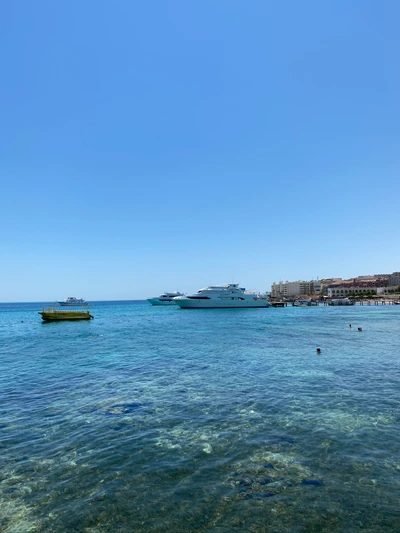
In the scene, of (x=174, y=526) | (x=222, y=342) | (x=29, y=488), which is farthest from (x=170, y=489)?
(x=222, y=342)

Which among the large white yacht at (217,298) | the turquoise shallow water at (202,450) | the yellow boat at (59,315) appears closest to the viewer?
the turquoise shallow water at (202,450)

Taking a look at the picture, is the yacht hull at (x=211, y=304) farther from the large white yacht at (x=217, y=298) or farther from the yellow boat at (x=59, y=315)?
the yellow boat at (x=59, y=315)

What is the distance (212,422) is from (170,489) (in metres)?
4.53

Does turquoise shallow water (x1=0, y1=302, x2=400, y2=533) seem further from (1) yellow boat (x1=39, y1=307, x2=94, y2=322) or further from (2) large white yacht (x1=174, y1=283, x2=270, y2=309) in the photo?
(2) large white yacht (x1=174, y1=283, x2=270, y2=309)

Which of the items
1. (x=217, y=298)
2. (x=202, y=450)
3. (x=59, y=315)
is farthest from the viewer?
(x=217, y=298)

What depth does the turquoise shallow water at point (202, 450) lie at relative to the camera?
7129mm

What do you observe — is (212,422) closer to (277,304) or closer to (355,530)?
(355,530)

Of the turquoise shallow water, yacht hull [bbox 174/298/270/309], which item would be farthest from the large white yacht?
the turquoise shallow water

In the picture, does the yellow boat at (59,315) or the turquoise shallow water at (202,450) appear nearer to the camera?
the turquoise shallow water at (202,450)

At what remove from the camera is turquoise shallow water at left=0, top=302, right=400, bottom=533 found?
713cm

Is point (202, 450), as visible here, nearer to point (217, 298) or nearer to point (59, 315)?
point (59, 315)

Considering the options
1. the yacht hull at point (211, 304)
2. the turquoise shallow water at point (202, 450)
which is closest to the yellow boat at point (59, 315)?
the yacht hull at point (211, 304)

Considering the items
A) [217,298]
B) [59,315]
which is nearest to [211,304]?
[217,298]

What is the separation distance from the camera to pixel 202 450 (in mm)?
10195
